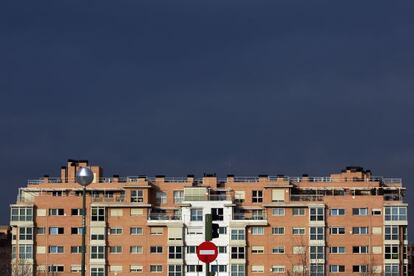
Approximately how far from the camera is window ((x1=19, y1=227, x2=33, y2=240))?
135125 mm

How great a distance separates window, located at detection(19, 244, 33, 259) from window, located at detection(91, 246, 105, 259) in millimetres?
7312

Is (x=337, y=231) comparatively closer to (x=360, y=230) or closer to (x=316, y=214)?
(x=360, y=230)

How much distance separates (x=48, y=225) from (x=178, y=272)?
1653 centimetres

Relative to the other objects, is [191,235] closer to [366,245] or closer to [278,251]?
[278,251]

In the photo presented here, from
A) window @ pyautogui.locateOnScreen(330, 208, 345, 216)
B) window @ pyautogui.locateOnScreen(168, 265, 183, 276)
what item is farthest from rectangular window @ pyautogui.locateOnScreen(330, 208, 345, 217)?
window @ pyautogui.locateOnScreen(168, 265, 183, 276)

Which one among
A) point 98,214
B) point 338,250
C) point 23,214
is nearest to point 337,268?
point 338,250

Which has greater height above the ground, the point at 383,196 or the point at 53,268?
the point at 383,196

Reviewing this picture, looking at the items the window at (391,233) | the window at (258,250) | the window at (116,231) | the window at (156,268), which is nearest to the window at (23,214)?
the window at (116,231)

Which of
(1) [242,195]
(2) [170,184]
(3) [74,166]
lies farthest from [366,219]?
(3) [74,166]

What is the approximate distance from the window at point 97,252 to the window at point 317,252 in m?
24.6

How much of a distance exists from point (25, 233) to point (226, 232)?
24.0 metres

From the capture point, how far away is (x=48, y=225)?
135625 millimetres

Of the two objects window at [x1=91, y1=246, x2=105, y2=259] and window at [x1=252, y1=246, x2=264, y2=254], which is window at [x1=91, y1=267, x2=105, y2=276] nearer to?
window at [x1=91, y1=246, x2=105, y2=259]

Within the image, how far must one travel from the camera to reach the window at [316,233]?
135 m
